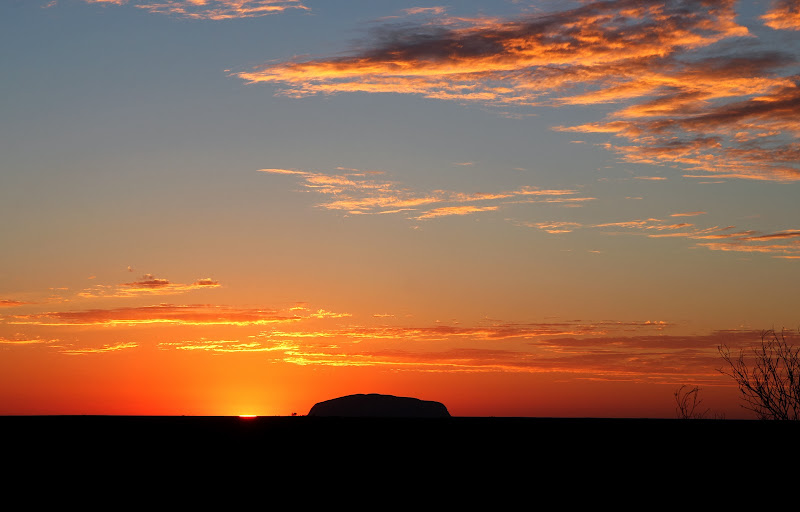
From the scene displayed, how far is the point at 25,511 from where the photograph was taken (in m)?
18.7

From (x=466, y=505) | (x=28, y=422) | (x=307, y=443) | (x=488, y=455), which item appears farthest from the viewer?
(x=28, y=422)

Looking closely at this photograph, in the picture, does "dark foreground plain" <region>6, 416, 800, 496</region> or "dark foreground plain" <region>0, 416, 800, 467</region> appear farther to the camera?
"dark foreground plain" <region>0, 416, 800, 467</region>

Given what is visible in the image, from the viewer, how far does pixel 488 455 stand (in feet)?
92.1

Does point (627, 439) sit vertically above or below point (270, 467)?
below

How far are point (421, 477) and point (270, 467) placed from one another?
14.5 feet

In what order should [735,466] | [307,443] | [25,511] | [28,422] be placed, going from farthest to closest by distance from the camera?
[28,422] < [307,443] < [735,466] < [25,511]

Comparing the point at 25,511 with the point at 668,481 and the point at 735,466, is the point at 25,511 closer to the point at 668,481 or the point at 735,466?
the point at 668,481

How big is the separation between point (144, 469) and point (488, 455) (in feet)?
34.9

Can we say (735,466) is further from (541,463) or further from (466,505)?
(466,505)

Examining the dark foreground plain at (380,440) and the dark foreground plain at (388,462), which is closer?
the dark foreground plain at (388,462)

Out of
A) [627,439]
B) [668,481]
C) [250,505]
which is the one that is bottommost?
[627,439]

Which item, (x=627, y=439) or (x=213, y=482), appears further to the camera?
(x=627, y=439)

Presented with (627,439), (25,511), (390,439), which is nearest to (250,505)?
(25,511)

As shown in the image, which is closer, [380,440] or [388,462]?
[388,462]
